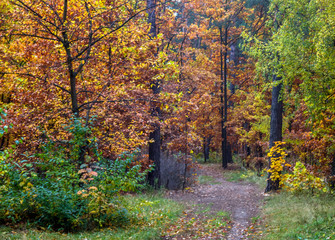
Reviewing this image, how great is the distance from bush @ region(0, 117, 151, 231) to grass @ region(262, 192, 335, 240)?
3748 mm

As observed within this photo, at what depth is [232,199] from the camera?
13.0 m

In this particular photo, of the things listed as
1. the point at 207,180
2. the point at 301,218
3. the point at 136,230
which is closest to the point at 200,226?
the point at 136,230

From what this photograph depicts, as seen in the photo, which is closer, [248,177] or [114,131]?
[114,131]

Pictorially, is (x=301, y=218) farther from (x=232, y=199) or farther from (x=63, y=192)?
(x=63, y=192)

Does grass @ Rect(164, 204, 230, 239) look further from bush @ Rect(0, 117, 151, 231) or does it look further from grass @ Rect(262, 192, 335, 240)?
bush @ Rect(0, 117, 151, 231)

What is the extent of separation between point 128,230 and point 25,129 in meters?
4.44

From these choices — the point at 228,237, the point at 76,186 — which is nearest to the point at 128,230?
the point at 76,186

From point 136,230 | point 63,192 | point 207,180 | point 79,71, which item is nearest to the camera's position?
point 63,192

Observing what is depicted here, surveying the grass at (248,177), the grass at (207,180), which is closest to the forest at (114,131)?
the grass at (248,177)

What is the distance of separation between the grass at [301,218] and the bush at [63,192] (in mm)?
3748

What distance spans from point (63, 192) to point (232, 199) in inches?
334

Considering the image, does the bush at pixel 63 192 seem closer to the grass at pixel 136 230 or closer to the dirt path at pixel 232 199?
the grass at pixel 136 230

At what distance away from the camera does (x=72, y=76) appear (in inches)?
316

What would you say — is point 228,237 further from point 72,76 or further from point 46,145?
point 72,76
